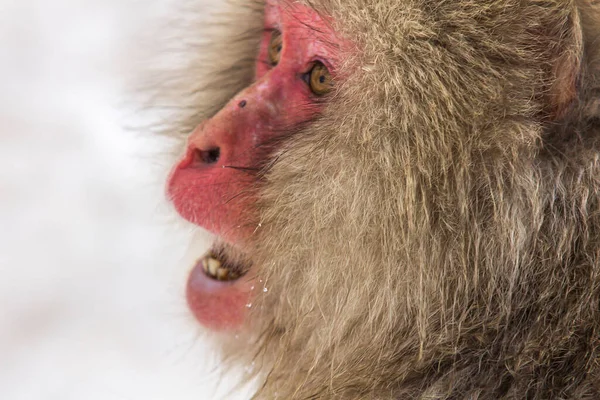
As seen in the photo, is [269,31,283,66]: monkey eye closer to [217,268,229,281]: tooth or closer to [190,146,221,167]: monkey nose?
[190,146,221,167]: monkey nose

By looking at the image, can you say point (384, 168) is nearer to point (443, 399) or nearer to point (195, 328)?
point (443, 399)

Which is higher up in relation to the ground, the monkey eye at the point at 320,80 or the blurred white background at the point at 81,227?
the monkey eye at the point at 320,80

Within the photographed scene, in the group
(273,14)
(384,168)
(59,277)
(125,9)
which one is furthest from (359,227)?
(125,9)

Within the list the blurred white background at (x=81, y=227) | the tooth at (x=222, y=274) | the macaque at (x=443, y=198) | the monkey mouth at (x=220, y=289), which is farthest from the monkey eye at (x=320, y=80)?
the blurred white background at (x=81, y=227)

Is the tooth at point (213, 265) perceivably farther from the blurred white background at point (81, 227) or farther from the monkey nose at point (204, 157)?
the blurred white background at point (81, 227)

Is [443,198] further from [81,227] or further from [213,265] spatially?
[81,227]

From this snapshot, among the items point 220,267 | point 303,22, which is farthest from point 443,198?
point 220,267
